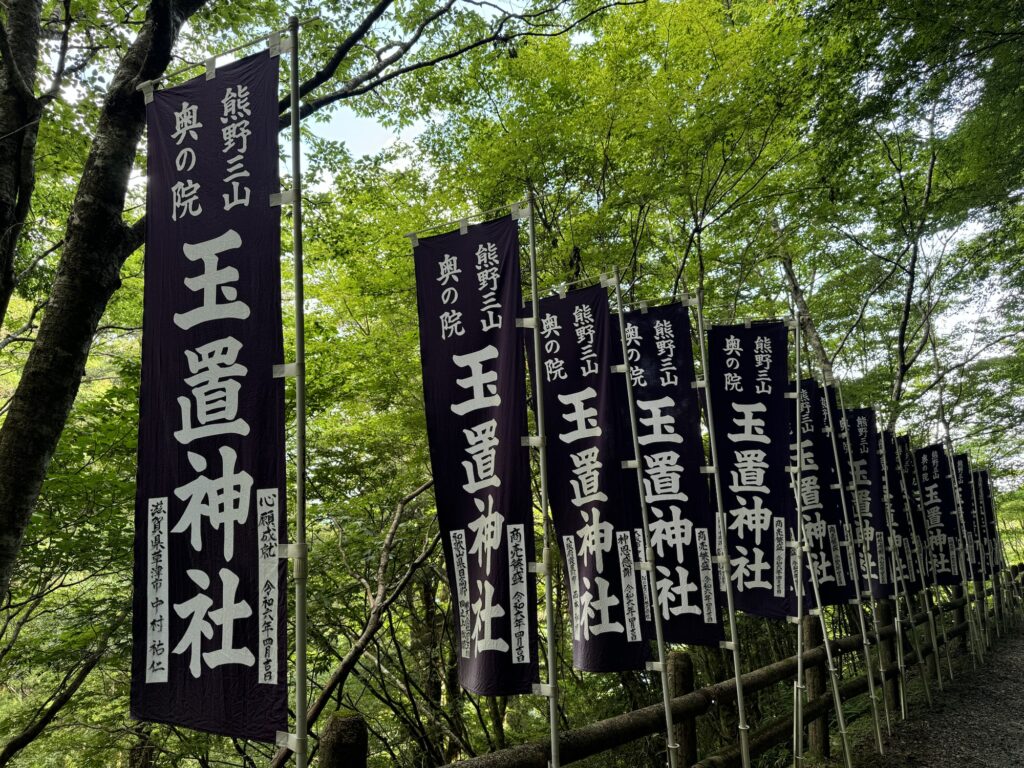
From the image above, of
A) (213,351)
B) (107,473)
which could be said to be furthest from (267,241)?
(107,473)

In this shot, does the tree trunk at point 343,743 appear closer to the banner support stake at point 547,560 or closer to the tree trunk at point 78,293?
the banner support stake at point 547,560

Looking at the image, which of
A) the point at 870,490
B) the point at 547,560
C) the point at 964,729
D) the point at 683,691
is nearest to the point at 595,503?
the point at 547,560

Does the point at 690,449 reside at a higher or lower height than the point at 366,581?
higher

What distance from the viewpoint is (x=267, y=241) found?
275 centimetres

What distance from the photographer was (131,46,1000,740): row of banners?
98.4 inches

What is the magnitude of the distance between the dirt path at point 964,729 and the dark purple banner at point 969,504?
11.9 feet

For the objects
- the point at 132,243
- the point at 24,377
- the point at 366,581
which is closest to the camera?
the point at 24,377

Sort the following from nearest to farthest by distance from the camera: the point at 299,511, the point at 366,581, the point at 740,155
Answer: the point at 299,511
the point at 366,581
the point at 740,155

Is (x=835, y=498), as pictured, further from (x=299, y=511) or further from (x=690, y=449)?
(x=299, y=511)

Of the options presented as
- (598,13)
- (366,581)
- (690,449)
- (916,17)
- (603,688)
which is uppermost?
(598,13)

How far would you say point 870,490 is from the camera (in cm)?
819

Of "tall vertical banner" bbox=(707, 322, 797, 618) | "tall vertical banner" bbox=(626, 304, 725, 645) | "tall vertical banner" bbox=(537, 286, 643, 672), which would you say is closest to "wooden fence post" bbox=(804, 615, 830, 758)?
"tall vertical banner" bbox=(707, 322, 797, 618)

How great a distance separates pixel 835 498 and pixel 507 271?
5.96 metres

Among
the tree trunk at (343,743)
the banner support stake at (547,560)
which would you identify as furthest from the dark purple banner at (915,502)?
the tree trunk at (343,743)
